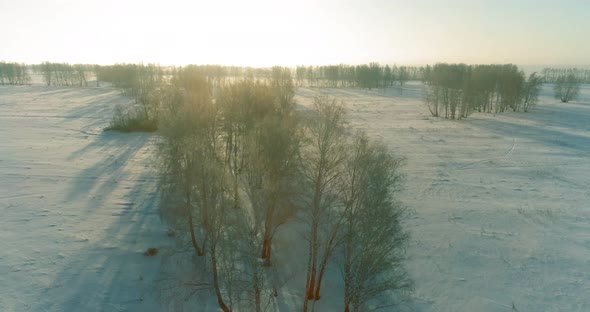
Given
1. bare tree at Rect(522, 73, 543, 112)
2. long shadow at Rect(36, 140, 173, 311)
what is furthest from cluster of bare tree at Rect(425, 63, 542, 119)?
long shadow at Rect(36, 140, 173, 311)

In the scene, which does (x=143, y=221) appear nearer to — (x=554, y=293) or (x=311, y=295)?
(x=311, y=295)

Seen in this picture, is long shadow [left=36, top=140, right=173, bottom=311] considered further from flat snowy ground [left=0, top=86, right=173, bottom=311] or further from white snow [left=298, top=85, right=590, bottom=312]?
white snow [left=298, top=85, right=590, bottom=312]

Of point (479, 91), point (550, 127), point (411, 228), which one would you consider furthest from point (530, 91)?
point (411, 228)

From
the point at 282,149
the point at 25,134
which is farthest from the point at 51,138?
the point at 282,149

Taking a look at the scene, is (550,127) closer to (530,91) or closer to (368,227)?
(530,91)

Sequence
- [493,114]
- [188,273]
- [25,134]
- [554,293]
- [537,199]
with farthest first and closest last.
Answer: [493,114] < [25,134] < [537,199] < [188,273] < [554,293]

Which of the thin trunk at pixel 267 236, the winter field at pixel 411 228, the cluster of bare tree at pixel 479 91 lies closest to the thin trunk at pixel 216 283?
the winter field at pixel 411 228

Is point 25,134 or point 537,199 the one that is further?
point 25,134
